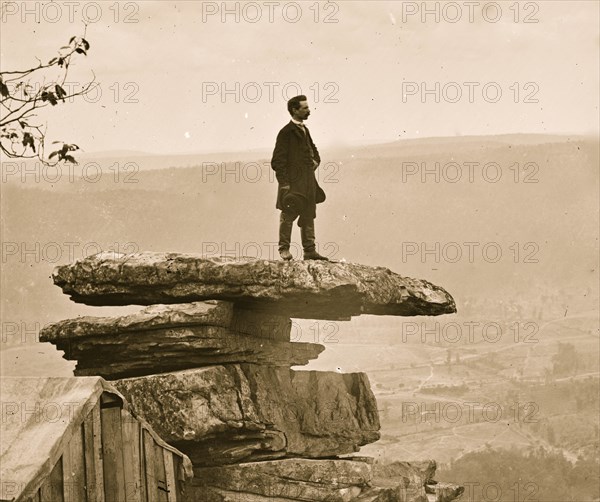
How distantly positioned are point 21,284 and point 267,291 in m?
108

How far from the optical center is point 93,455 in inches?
554

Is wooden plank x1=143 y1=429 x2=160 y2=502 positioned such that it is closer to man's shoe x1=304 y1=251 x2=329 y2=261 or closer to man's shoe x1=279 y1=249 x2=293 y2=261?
man's shoe x1=279 y1=249 x2=293 y2=261

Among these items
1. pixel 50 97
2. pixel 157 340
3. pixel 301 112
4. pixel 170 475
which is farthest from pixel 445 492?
pixel 50 97

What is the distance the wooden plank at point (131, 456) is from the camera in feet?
48.8

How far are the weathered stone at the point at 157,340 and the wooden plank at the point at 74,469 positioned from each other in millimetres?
5620

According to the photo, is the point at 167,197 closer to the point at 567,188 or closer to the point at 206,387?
the point at 567,188

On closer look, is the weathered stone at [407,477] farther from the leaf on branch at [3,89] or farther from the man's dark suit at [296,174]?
the leaf on branch at [3,89]

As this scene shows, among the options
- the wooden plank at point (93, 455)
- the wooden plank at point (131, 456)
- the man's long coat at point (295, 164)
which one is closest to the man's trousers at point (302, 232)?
the man's long coat at point (295, 164)

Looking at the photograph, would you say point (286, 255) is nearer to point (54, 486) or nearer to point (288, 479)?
point (288, 479)

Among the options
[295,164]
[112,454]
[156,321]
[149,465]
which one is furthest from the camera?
[295,164]

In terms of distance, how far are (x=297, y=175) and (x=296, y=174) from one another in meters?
0.03

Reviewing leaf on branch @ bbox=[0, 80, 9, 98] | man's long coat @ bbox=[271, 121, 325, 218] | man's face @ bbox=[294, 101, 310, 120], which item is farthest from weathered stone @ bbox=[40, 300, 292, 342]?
leaf on branch @ bbox=[0, 80, 9, 98]

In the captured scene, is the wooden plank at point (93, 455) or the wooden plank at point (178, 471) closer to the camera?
the wooden plank at point (93, 455)

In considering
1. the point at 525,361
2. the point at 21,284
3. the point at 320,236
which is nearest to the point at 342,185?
the point at 320,236
